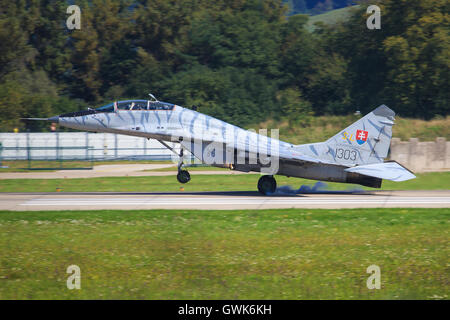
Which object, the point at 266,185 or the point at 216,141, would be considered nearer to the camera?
the point at 216,141

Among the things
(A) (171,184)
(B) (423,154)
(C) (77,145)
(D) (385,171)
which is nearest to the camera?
(D) (385,171)

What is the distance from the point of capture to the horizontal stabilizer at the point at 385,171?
69.0 ft

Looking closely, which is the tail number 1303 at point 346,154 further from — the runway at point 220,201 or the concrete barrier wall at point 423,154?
the concrete barrier wall at point 423,154

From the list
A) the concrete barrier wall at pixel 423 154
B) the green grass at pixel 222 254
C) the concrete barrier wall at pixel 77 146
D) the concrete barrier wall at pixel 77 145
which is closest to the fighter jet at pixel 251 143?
the green grass at pixel 222 254

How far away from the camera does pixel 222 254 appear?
1359 centimetres

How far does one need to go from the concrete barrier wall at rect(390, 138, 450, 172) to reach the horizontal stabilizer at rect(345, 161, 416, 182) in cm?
1121

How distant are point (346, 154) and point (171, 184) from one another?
976 centimetres

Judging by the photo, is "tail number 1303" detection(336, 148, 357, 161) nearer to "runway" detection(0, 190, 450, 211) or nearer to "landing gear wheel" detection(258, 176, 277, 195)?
"runway" detection(0, 190, 450, 211)

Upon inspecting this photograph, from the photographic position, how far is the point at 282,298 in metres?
11.5

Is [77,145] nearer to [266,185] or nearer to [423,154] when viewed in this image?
[266,185]

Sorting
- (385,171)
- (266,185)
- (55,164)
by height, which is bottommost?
(266,185)

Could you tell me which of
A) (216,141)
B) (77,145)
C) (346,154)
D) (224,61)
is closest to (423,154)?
(346,154)

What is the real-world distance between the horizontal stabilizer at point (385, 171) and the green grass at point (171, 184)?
4.09 meters

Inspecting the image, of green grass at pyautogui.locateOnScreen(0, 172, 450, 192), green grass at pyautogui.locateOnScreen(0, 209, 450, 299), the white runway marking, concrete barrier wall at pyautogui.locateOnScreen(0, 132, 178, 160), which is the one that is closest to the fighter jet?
the white runway marking
